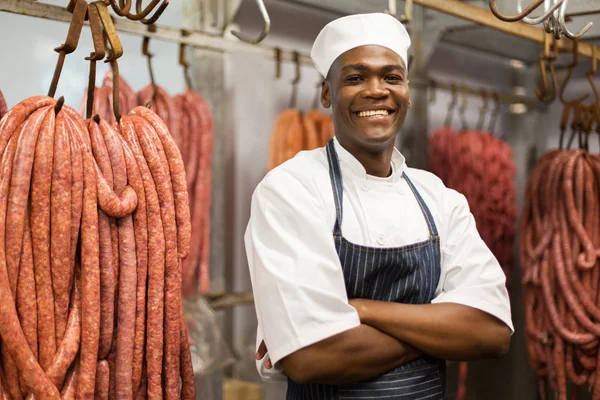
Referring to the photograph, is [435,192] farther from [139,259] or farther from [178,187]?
[139,259]

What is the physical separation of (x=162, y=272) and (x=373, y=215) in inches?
28.5

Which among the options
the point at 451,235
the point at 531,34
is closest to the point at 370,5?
the point at 531,34

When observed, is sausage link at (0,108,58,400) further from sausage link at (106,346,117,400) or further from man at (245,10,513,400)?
man at (245,10,513,400)

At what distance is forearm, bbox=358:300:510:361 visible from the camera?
2.16m

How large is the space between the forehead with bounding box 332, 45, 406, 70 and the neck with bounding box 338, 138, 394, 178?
282 mm

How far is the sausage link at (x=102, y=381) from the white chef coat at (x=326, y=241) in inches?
18.8

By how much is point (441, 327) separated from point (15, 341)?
1251 mm

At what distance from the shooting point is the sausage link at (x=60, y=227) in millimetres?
1928

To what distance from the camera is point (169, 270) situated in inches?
83.3

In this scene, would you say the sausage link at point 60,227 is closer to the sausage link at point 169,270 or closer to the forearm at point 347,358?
the sausage link at point 169,270

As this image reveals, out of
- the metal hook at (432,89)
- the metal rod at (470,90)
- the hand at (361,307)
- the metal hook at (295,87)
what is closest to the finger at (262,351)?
the hand at (361,307)

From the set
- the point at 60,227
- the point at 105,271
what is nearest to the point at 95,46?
the point at 60,227

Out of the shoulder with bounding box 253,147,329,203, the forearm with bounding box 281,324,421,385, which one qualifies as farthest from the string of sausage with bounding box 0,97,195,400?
the forearm with bounding box 281,324,421,385

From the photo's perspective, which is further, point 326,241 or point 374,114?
point 374,114
